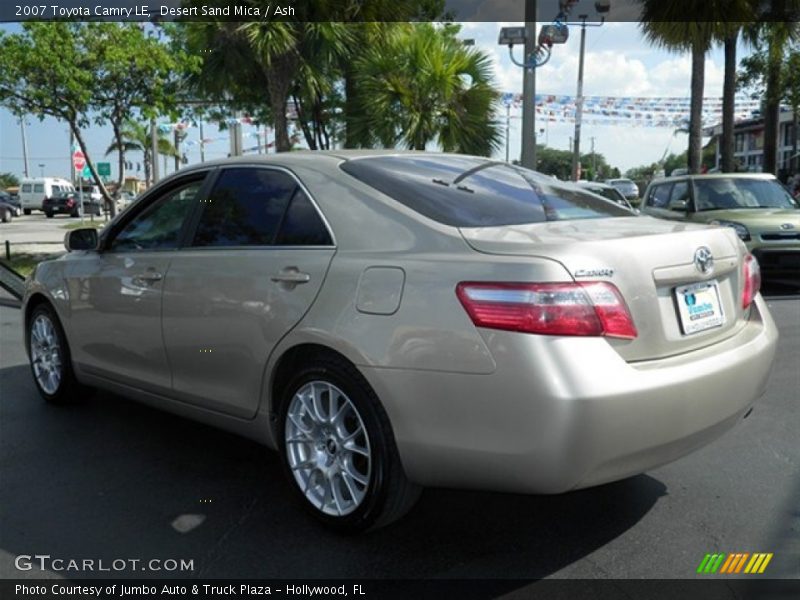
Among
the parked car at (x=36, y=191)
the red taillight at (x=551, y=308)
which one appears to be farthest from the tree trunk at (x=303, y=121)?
the parked car at (x=36, y=191)

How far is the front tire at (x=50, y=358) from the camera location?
4.95 metres

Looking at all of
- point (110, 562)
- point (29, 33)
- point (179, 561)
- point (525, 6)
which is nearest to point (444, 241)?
point (179, 561)

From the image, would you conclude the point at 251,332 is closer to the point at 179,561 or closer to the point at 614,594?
the point at 179,561

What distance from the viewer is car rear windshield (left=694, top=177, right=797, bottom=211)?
408 inches

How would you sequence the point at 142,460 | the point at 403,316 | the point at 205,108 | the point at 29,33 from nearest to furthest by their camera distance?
the point at 403,316 < the point at 142,460 < the point at 29,33 < the point at 205,108

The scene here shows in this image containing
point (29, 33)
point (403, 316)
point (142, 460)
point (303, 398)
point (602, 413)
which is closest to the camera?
point (602, 413)

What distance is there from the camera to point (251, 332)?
11.2 feet

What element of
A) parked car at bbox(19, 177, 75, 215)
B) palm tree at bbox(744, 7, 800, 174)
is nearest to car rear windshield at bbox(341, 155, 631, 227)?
palm tree at bbox(744, 7, 800, 174)

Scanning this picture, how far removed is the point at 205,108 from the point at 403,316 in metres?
16.3

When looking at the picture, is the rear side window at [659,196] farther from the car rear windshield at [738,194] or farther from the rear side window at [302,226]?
the rear side window at [302,226]

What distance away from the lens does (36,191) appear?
4484 centimetres

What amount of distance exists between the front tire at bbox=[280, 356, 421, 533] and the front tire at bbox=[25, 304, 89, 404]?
2.28 metres

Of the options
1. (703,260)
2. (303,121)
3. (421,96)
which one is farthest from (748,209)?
(303,121)
